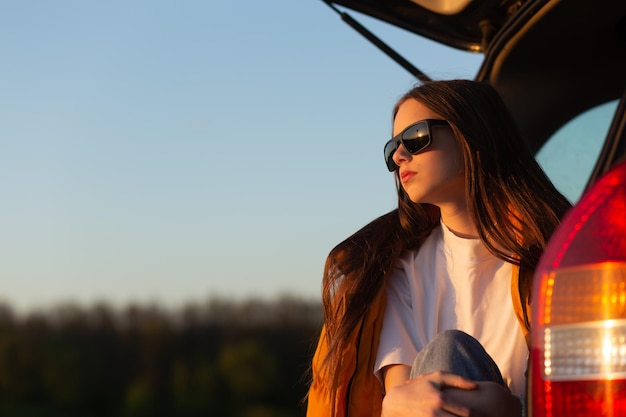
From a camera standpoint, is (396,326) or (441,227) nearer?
(396,326)

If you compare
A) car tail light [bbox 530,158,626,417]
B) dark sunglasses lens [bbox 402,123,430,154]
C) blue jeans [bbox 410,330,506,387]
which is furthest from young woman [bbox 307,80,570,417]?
car tail light [bbox 530,158,626,417]

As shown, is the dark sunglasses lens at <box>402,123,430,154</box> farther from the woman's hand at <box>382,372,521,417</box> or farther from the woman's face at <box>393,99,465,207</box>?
the woman's hand at <box>382,372,521,417</box>

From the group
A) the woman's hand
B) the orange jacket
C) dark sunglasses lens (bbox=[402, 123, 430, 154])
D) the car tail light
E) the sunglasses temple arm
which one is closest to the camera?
the car tail light

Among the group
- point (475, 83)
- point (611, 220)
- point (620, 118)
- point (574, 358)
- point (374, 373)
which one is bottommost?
point (374, 373)

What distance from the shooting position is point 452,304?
2488 millimetres

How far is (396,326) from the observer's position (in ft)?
7.97

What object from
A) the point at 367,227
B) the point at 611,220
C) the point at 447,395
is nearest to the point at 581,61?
the point at 367,227

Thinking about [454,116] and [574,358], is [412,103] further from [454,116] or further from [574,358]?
[574,358]

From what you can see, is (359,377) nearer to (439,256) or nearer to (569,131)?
(439,256)

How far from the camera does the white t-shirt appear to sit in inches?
92.4

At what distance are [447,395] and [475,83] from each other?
116cm

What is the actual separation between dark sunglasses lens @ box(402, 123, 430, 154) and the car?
1.44 feet

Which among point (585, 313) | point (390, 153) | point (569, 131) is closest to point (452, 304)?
point (390, 153)

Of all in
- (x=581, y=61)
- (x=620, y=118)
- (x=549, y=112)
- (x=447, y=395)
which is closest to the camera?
(x=447, y=395)
